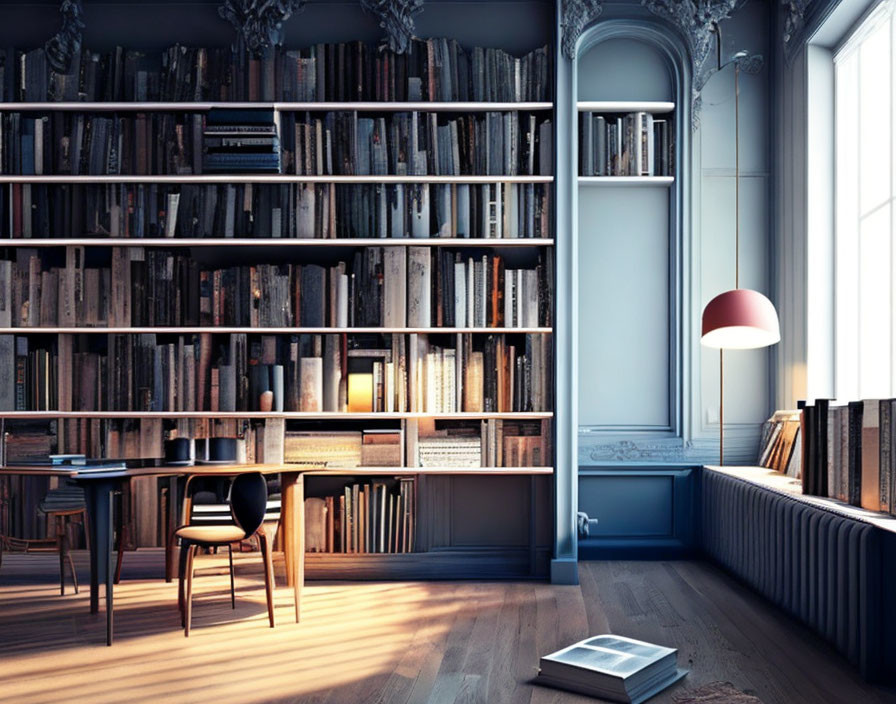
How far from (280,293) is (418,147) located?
3.69 ft

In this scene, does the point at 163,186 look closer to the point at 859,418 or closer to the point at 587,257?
the point at 587,257

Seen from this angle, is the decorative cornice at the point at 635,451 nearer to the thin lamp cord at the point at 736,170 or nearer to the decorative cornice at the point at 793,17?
the thin lamp cord at the point at 736,170

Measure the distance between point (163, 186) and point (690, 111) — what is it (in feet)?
10.3

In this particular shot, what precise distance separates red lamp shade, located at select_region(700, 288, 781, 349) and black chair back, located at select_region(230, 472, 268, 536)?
2419mm

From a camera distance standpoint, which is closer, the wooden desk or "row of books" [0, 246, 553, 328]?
the wooden desk

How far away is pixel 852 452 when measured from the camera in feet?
12.8

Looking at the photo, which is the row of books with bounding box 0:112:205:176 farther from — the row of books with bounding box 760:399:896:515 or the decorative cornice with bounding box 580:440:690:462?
the row of books with bounding box 760:399:896:515

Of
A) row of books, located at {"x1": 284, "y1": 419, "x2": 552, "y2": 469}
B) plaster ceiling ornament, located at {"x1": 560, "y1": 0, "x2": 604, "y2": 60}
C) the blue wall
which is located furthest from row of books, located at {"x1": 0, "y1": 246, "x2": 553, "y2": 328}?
plaster ceiling ornament, located at {"x1": 560, "y1": 0, "x2": 604, "y2": 60}

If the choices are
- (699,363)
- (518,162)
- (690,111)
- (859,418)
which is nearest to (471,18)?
(518,162)

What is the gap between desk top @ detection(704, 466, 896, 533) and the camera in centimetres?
349

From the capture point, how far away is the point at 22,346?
5.26 metres

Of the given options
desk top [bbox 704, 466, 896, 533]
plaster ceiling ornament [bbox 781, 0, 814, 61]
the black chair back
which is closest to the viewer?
desk top [bbox 704, 466, 896, 533]

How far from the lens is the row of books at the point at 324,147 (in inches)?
208

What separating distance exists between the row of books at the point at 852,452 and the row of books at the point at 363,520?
7.05 feet
